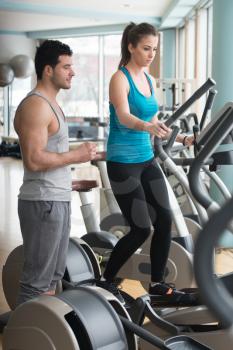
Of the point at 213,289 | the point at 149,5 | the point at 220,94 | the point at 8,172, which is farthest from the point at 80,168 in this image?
the point at 213,289

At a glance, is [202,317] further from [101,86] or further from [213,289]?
[101,86]

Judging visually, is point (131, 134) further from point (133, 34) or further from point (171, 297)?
point (171, 297)

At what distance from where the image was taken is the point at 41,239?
218 cm

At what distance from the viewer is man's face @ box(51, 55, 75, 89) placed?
220cm

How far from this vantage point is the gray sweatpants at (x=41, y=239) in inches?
85.7

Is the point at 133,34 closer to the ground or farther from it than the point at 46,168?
farther from it

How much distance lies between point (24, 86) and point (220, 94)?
33.6 feet

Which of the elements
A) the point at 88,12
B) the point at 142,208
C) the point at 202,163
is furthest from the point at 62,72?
the point at 88,12

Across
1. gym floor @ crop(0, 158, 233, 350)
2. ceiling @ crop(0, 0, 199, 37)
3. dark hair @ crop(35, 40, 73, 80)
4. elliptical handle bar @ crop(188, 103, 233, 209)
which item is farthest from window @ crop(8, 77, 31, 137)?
elliptical handle bar @ crop(188, 103, 233, 209)

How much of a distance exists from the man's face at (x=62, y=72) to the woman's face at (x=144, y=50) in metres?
0.55

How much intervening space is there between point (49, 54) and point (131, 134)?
660mm

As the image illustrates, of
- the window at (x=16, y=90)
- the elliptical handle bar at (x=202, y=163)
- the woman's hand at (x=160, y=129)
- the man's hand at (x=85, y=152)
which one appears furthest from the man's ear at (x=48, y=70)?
the window at (x=16, y=90)

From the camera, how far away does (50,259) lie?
2209 mm

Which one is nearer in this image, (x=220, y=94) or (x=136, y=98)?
(x=136, y=98)
